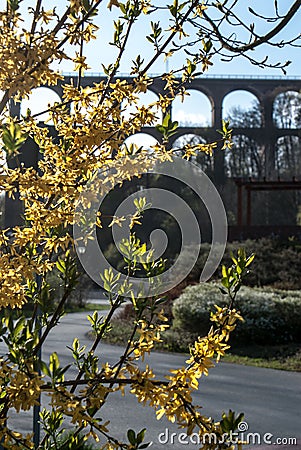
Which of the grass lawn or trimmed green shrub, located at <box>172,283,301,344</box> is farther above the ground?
trimmed green shrub, located at <box>172,283,301,344</box>

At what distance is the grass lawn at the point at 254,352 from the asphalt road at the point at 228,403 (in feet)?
0.89

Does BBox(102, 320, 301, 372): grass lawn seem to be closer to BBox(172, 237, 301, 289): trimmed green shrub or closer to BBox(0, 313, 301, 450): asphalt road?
BBox(0, 313, 301, 450): asphalt road

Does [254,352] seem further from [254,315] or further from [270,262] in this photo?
[270,262]

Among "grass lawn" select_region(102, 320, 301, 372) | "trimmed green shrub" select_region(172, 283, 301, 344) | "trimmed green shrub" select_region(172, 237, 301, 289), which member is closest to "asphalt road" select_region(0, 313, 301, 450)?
"grass lawn" select_region(102, 320, 301, 372)

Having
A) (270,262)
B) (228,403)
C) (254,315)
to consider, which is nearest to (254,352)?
(254,315)

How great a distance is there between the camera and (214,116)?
25.5 metres

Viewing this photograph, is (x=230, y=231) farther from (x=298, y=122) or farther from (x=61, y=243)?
(x=61, y=243)

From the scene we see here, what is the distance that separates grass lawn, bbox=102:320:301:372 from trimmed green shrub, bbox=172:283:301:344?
0.60 feet

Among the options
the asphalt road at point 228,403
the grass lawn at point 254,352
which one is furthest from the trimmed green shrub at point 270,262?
the asphalt road at point 228,403

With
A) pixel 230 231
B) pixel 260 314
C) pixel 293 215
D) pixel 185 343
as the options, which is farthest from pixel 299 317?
pixel 293 215

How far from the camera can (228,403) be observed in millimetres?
5574

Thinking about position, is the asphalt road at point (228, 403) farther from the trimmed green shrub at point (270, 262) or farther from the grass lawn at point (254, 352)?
the trimmed green shrub at point (270, 262)

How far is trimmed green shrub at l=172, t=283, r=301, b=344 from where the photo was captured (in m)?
9.05

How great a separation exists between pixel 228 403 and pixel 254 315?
12.3 feet
